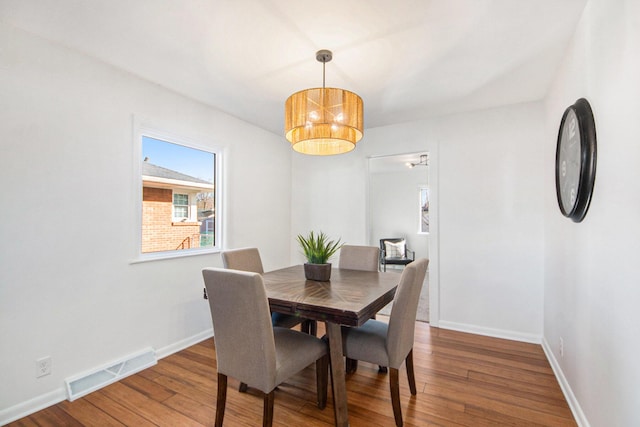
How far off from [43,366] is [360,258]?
2.46 meters

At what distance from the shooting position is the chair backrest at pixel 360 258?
2900 millimetres

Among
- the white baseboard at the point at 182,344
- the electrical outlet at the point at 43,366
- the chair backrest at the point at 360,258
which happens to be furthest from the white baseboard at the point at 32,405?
the chair backrest at the point at 360,258

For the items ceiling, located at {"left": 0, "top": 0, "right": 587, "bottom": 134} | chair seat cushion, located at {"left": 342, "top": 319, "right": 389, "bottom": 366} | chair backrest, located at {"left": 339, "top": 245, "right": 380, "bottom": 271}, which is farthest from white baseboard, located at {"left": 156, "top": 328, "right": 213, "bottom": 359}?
ceiling, located at {"left": 0, "top": 0, "right": 587, "bottom": 134}

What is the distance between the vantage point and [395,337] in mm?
1766

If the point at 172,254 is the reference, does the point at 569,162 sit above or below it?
above

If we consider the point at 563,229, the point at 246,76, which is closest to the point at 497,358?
the point at 563,229

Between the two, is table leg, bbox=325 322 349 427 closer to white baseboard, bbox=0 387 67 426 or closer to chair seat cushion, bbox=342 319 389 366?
chair seat cushion, bbox=342 319 389 366

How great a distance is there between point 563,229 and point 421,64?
1621 mm

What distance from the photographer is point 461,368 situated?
97.8 inches

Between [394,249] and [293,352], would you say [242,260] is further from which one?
[394,249]

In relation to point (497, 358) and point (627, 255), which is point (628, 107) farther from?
point (497, 358)

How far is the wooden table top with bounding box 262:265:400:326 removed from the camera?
1.62 meters

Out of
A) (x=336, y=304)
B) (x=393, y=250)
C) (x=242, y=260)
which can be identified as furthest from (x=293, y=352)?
(x=393, y=250)

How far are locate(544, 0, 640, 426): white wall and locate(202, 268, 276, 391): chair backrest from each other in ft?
4.92
